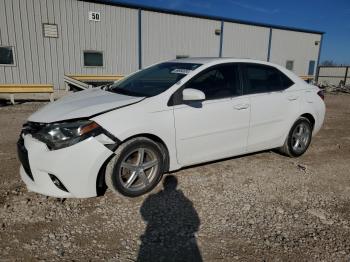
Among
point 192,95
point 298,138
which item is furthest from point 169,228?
point 298,138

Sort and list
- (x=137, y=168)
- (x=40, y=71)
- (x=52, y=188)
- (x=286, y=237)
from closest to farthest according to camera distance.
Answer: (x=286, y=237) → (x=52, y=188) → (x=137, y=168) → (x=40, y=71)

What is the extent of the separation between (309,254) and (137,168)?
6.55 ft

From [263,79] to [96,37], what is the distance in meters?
10.9

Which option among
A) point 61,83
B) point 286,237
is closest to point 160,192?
point 286,237

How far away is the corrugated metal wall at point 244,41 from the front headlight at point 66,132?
16.1m

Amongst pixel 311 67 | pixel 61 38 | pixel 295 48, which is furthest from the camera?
pixel 311 67

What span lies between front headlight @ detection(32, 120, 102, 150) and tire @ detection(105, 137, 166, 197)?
38 cm

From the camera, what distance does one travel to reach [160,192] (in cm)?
386

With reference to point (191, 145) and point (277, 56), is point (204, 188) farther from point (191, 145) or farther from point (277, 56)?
point (277, 56)

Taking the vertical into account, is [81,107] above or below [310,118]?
above

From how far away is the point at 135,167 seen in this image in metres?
3.61

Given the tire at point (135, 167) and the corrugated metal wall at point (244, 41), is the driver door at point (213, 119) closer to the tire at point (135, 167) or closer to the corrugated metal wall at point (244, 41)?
the tire at point (135, 167)

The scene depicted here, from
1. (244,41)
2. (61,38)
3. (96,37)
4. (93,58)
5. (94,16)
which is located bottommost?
(93,58)

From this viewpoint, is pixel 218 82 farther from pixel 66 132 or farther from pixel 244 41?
pixel 244 41
